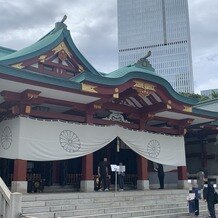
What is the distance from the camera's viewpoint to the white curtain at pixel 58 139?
41.5 ft

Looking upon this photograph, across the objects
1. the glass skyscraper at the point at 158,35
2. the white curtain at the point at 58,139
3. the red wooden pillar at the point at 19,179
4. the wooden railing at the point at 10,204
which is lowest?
the wooden railing at the point at 10,204

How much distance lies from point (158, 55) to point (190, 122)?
106200 millimetres

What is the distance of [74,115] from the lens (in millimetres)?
14641

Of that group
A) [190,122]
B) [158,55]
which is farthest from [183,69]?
[190,122]

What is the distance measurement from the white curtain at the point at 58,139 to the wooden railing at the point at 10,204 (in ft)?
11.2

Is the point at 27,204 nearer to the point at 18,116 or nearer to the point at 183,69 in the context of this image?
the point at 18,116

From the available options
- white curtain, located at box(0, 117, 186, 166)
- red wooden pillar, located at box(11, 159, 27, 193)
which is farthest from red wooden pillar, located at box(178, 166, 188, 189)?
red wooden pillar, located at box(11, 159, 27, 193)

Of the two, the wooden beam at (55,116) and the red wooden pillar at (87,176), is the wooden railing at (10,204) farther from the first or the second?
the red wooden pillar at (87,176)

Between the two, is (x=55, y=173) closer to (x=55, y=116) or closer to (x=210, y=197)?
(x=55, y=116)

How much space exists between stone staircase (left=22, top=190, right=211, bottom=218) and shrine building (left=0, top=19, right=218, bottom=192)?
1877 millimetres

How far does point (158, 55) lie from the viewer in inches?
4796

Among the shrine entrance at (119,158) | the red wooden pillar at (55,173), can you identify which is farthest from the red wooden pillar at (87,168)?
the shrine entrance at (119,158)

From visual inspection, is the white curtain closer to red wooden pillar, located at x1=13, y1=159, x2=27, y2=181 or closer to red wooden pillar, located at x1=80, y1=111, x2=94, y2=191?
red wooden pillar, located at x1=13, y1=159, x2=27, y2=181

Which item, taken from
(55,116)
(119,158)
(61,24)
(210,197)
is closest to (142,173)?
(119,158)
